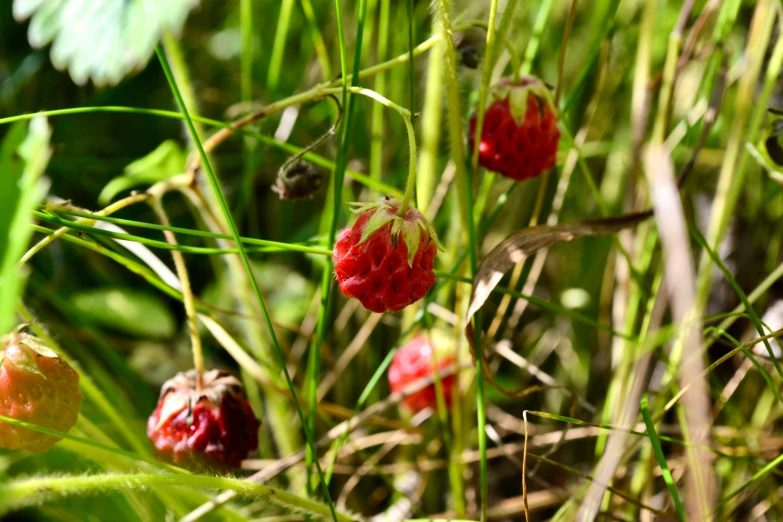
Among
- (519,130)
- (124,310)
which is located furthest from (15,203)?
(124,310)

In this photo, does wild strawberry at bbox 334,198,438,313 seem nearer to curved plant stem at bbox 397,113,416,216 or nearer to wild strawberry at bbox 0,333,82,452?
curved plant stem at bbox 397,113,416,216

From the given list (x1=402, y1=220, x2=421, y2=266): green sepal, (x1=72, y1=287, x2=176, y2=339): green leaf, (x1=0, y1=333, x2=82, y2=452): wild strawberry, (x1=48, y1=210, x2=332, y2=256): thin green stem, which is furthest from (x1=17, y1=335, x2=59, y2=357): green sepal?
(x1=72, y1=287, x2=176, y2=339): green leaf

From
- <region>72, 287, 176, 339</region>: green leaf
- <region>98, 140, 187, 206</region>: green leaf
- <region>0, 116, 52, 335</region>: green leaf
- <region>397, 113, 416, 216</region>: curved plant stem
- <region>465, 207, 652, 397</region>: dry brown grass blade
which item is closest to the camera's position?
<region>0, 116, 52, 335</region>: green leaf

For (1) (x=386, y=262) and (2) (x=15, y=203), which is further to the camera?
(1) (x=386, y=262)

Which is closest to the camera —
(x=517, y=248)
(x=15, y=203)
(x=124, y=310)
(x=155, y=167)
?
(x=15, y=203)

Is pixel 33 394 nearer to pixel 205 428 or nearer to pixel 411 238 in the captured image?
pixel 205 428

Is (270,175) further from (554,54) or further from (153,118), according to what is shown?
(554,54)
